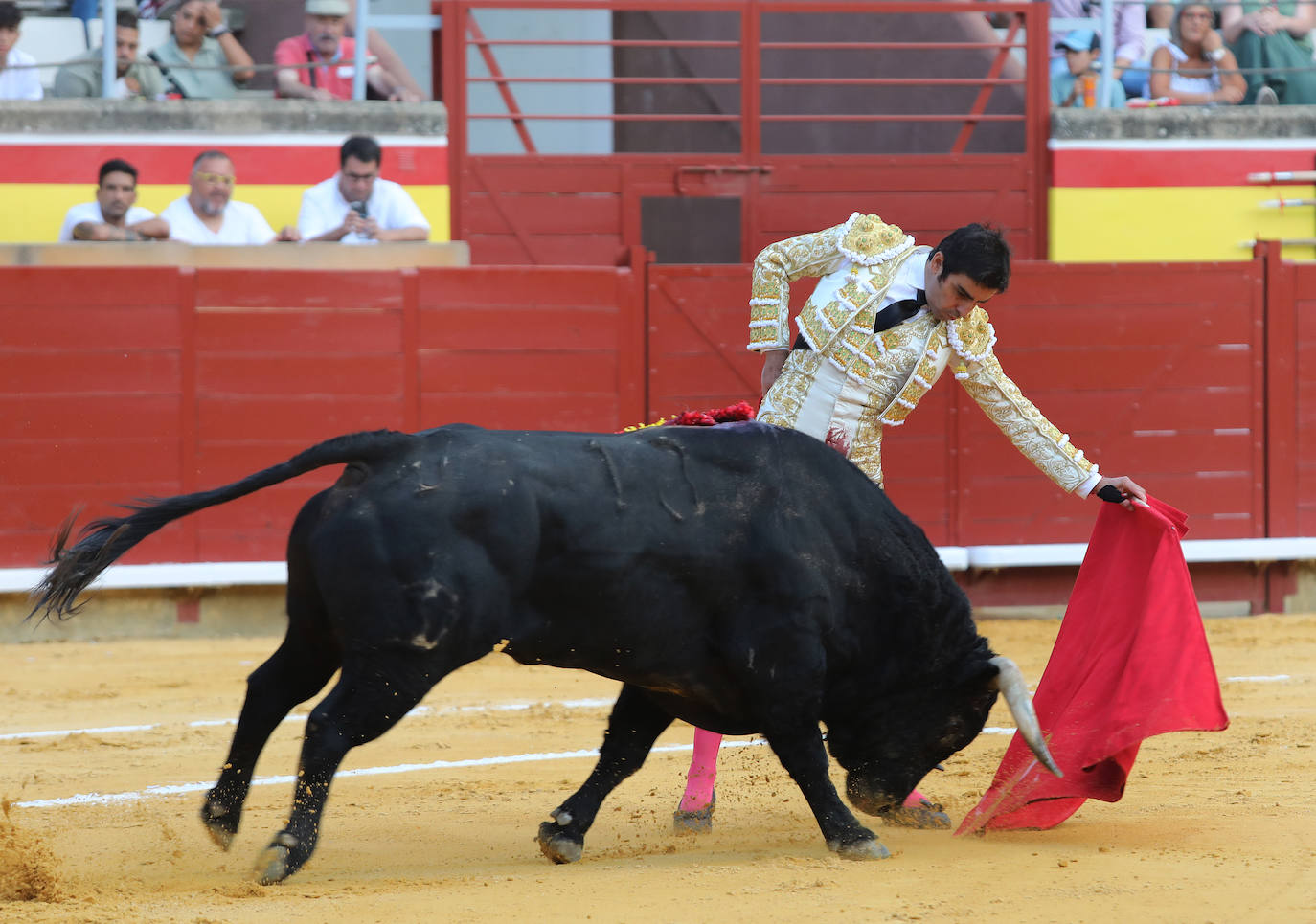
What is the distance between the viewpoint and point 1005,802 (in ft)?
11.1

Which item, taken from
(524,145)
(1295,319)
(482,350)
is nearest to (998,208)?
(1295,319)

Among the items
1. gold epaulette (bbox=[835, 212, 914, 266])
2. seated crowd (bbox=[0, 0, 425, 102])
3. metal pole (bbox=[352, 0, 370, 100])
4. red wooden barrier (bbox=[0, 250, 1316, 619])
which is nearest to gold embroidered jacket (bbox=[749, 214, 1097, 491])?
gold epaulette (bbox=[835, 212, 914, 266])

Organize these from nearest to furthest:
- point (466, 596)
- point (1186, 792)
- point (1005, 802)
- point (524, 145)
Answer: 1. point (466, 596)
2. point (1005, 802)
3. point (1186, 792)
4. point (524, 145)

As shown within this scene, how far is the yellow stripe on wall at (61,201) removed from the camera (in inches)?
288

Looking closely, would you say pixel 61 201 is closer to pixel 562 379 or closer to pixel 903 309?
pixel 562 379

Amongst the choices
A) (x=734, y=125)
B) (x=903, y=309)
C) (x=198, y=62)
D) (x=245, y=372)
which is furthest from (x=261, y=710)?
(x=734, y=125)

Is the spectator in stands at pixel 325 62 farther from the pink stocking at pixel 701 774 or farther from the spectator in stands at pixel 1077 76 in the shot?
the pink stocking at pixel 701 774

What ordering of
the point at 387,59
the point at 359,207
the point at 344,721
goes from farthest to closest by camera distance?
the point at 387,59 → the point at 359,207 → the point at 344,721

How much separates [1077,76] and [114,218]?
4.89 meters

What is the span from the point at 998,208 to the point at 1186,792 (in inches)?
198

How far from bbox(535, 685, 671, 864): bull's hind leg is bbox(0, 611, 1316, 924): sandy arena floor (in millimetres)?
64

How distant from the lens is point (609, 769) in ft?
11.0

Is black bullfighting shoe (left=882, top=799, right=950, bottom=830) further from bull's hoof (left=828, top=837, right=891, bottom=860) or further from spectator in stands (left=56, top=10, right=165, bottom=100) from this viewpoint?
spectator in stands (left=56, top=10, right=165, bottom=100)

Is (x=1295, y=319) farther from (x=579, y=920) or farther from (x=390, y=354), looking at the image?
(x=579, y=920)
